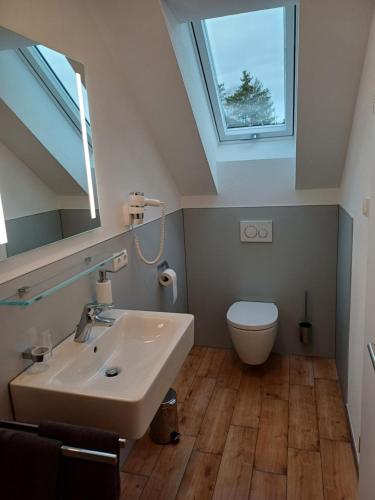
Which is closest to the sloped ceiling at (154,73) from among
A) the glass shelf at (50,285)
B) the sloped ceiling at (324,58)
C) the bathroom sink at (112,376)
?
the sloped ceiling at (324,58)

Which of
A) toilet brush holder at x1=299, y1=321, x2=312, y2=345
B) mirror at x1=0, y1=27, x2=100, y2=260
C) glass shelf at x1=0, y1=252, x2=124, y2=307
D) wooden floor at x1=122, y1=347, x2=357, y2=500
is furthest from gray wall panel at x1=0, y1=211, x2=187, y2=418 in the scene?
toilet brush holder at x1=299, y1=321, x2=312, y2=345

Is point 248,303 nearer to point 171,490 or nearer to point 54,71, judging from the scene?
point 171,490

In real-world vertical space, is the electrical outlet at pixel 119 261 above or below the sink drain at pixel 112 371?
above

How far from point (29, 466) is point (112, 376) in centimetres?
57

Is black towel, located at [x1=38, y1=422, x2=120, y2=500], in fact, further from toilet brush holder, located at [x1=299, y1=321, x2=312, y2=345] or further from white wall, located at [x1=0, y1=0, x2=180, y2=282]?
toilet brush holder, located at [x1=299, y1=321, x2=312, y2=345]

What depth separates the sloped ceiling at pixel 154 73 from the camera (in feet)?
5.68

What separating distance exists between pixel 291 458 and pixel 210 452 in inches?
17.4

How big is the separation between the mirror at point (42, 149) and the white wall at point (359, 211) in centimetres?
125

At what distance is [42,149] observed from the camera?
141 centimetres

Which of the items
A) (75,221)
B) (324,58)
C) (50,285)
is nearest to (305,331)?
(324,58)

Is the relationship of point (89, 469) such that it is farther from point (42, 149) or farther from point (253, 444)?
point (253, 444)

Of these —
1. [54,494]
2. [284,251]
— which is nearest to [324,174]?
[284,251]

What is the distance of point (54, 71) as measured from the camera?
1.47 metres

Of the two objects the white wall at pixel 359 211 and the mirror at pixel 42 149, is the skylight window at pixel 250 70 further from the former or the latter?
the mirror at pixel 42 149
